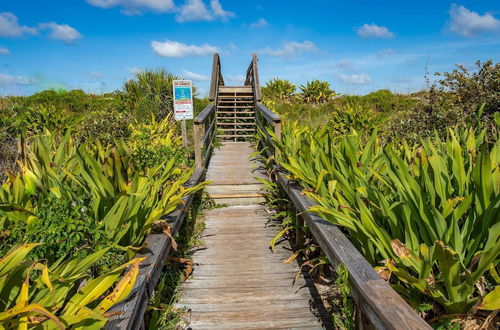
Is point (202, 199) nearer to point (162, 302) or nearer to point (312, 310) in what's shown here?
point (162, 302)

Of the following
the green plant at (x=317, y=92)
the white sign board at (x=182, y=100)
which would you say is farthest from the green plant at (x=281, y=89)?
the white sign board at (x=182, y=100)

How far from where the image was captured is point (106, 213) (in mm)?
2496

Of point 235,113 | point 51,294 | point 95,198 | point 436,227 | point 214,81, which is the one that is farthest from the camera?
point 235,113

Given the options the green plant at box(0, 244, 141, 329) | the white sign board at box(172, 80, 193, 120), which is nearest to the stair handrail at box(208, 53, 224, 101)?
the white sign board at box(172, 80, 193, 120)

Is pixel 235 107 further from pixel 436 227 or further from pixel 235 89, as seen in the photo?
pixel 436 227

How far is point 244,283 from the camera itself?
3199 millimetres

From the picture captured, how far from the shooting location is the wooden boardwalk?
8.83 feet

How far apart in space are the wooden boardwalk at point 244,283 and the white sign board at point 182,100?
262 centimetres

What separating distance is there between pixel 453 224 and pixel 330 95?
19.2 m

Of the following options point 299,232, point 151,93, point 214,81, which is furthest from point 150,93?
point 299,232

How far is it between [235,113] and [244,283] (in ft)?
27.8

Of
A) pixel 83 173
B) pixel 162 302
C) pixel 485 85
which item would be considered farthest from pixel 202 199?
pixel 485 85

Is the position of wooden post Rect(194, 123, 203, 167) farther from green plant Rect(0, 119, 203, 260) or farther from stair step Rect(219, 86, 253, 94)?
stair step Rect(219, 86, 253, 94)

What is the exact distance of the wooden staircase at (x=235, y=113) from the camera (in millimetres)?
10648
